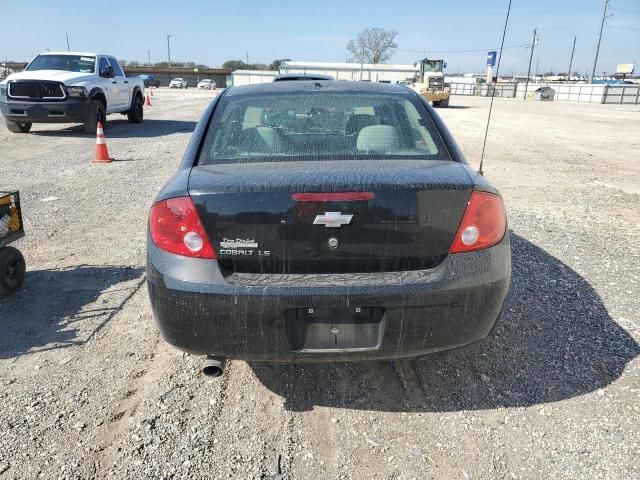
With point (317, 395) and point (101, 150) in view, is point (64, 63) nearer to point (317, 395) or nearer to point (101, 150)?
point (101, 150)

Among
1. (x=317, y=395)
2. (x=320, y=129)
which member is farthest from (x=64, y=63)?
(x=317, y=395)

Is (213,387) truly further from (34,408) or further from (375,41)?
(375,41)

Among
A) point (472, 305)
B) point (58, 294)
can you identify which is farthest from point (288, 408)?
point (58, 294)

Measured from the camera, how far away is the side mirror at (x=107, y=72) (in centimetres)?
1365

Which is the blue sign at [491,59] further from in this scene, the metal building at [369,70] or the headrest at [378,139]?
the metal building at [369,70]

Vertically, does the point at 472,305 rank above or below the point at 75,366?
above

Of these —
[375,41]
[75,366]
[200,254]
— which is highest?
[375,41]

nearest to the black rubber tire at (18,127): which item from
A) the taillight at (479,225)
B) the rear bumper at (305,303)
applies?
the rear bumper at (305,303)

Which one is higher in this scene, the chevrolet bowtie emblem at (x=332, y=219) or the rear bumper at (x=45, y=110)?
the chevrolet bowtie emblem at (x=332, y=219)

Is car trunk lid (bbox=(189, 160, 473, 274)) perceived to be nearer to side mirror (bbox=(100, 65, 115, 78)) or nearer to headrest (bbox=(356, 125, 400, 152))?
headrest (bbox=(356, 125, 400, 152))

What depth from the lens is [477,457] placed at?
90.2 inches

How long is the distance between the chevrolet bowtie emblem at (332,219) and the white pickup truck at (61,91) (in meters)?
12.0

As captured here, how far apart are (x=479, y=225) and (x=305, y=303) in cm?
89

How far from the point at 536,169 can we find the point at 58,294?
357 inches
